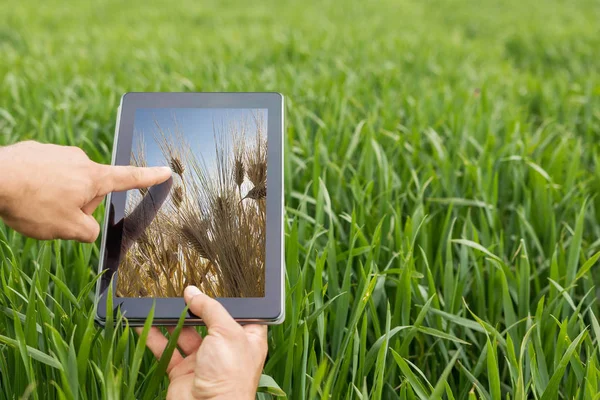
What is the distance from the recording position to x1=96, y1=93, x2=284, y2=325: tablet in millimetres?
797

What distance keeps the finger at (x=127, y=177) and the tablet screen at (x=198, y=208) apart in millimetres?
44

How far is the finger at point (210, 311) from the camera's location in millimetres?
692

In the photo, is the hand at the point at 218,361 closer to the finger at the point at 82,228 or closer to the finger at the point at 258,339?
the finger at the point at 258,339

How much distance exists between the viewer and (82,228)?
80 centimetres

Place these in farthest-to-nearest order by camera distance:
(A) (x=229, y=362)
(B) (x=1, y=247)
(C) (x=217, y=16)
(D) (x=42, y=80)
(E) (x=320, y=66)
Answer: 1. (C) (x=217, y=16)
2. (E) (x=320, y=66)
3. (D) (x=42, y=80)
4. (B) (x=1, y=247)
5. (A) (x=229, y=362)

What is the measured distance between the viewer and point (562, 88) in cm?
235

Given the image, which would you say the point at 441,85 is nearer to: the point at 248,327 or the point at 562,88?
the point at 562,88

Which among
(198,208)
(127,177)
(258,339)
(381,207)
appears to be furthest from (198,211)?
(381,207)

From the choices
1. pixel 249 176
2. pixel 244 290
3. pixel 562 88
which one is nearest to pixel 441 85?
pixel 562 88

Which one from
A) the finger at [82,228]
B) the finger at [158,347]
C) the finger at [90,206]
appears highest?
the finger at [90,206]

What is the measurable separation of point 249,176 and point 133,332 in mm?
315

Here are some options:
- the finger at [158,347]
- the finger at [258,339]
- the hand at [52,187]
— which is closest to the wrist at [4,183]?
the hand at [52,187]

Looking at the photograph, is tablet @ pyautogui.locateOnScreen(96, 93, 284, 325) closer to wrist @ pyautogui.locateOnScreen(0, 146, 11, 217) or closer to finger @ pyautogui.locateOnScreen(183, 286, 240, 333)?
finger @ pyautogui.locateOnScreen(183, 286, 240, 333)

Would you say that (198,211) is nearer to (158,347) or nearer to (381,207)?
(158,347)
